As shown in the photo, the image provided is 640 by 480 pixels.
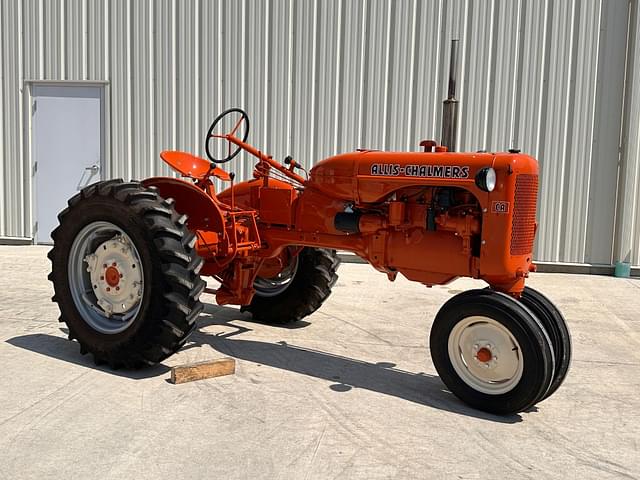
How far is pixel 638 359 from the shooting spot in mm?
5348

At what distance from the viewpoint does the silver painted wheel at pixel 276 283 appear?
6.05 metres

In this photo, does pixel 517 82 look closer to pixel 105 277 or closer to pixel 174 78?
pixel 174 78

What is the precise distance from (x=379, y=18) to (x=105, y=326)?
6.44 m

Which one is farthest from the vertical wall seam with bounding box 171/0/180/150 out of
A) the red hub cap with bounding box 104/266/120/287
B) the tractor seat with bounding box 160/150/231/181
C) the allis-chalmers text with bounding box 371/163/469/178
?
the allis-chalmers text with bounding box 371/163/469/178

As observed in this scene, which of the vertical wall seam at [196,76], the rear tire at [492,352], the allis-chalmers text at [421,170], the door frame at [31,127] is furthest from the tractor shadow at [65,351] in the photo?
the door frame at [31,127]

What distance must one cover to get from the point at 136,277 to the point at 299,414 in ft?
5.18

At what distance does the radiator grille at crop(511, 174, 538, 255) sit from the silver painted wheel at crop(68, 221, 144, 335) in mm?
2479

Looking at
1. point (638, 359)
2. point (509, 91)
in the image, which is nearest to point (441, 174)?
point (638, 359)

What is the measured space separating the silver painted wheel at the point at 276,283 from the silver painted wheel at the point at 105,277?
153 centimetres

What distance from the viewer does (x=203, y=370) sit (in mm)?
4480

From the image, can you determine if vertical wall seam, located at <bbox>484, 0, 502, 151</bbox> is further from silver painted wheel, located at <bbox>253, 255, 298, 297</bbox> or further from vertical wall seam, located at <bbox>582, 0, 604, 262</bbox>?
silver painted wheel, located at <bbox>253, 255, 298, 297</bbox>

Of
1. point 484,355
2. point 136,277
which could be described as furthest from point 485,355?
point 136,277

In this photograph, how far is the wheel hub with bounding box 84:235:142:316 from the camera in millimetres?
4704

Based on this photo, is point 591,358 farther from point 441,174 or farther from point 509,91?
point 509,91
